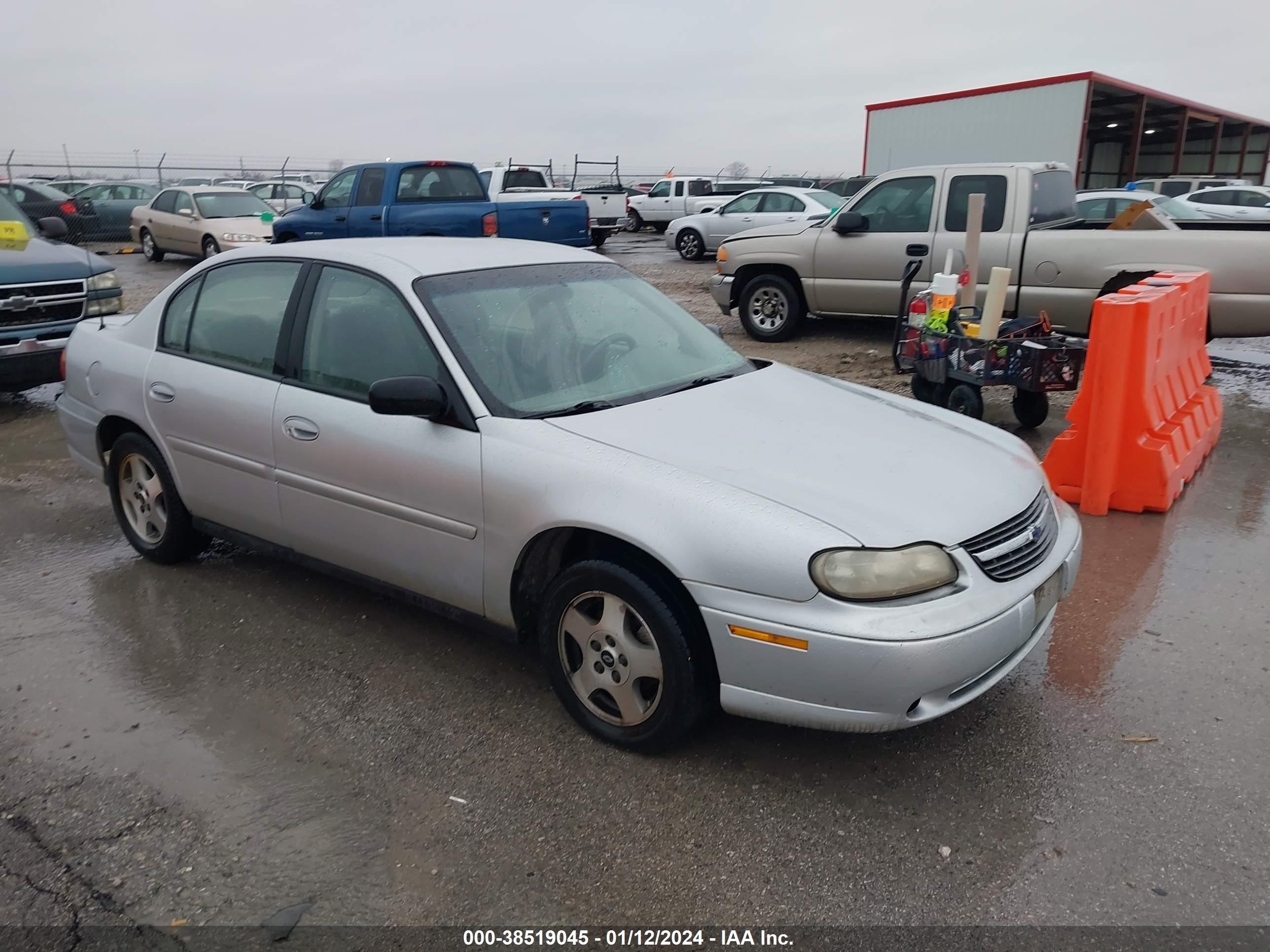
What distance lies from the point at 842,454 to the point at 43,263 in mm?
7781

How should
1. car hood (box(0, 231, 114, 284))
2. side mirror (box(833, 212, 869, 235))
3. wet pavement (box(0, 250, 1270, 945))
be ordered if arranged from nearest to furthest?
wet pavement (box(0, 250, 1270, 945)) < car hood (box(0, 231, 114, 284)) < side mirror (box(833, 212, 869, 235))

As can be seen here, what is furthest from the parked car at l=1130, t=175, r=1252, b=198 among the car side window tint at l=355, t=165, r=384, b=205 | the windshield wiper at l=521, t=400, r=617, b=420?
the windshield wiper at l=521, t=400, r=617, b=420

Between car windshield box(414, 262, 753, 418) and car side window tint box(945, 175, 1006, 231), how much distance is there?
5.76 metres

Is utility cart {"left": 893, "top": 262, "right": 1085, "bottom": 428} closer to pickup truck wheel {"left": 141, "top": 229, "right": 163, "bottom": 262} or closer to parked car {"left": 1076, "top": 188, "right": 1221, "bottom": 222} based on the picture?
parked car {"left": 1076, "top": 188, "right": 1221, "bottom": 222}

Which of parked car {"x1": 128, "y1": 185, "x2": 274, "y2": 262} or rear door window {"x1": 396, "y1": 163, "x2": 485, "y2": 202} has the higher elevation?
rear door window {"x1": 396, "y1": 163, "x2": 485, "y2": 202}

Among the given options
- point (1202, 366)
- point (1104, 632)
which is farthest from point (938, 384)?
point (1104, 632)

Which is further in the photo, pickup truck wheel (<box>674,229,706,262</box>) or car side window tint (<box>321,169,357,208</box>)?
pickup truck wheel (<box>674,229,706,262</box>)

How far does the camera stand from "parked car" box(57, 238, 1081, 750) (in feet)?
9.41

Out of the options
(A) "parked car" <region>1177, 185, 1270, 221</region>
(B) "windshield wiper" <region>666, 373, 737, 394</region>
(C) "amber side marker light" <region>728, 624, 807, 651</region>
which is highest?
(A) "parked car" <region>1177, 185, 1270, 221</region>

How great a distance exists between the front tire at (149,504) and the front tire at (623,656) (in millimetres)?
2348

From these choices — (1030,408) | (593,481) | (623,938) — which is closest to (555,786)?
(623,938)

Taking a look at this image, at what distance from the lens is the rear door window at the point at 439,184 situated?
45.0 feet

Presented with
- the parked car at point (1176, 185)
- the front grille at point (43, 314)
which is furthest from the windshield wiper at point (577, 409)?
the parked car at point (1176, 185)

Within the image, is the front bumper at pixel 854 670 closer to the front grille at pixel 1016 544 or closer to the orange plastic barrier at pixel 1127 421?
the front grille at pixel 1016 544
